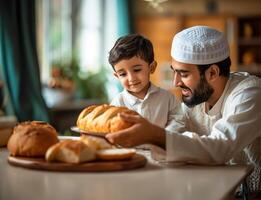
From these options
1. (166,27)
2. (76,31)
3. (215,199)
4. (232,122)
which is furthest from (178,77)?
(166,27)

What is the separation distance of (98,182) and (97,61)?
5.51 m

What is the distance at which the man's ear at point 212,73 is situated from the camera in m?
1.84

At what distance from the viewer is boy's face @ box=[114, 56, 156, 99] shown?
81.5 inches

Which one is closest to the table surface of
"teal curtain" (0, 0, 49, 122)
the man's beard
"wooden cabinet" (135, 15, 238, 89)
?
the man's beard

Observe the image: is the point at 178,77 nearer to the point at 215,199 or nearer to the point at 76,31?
the point at 215,199

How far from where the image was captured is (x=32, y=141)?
1508mm

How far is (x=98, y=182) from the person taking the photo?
4.32 feet

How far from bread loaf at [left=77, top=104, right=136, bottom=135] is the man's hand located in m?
0.03

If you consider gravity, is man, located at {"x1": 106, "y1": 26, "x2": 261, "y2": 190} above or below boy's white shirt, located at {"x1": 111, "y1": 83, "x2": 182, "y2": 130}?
above

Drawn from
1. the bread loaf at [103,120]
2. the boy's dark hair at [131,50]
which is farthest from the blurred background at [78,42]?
the bread loaf at [103,120]

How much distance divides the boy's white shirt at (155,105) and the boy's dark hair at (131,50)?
117 millimetres

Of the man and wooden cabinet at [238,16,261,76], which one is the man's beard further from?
wooden cabinet at [238,16,261,76]

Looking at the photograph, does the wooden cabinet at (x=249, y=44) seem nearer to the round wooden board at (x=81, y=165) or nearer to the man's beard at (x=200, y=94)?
the man's beard at (x=200, y=94)

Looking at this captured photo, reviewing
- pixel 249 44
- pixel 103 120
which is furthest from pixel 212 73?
pixel 249 44
